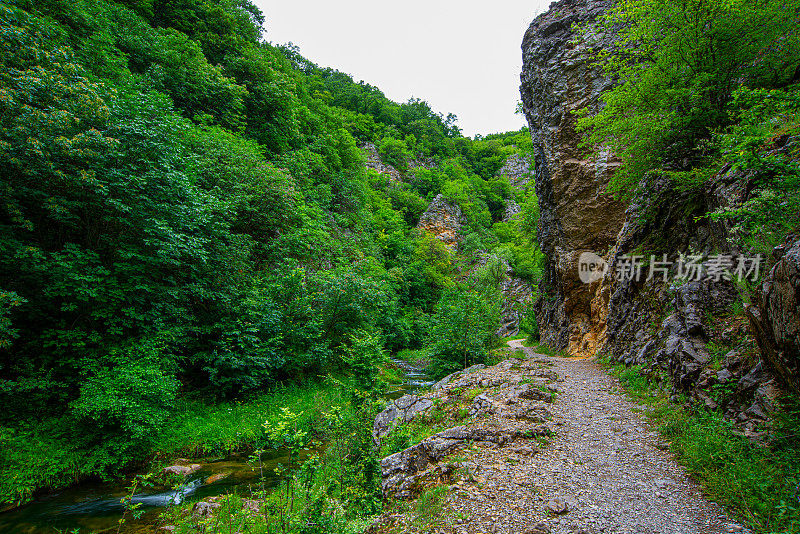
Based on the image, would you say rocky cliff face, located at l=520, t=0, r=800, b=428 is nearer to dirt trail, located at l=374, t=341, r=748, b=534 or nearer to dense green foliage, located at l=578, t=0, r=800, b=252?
dense green foliage, located at l=578, t=0, r=800, b=252

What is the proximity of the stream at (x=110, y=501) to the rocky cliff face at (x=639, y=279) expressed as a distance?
301 inches

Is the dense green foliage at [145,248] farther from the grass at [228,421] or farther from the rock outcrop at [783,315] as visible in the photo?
the rock outcrop at [783,315]

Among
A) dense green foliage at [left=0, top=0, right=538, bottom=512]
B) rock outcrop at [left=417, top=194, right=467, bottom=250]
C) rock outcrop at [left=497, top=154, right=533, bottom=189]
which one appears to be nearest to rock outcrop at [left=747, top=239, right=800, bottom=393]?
dense green foliage at [left=0, top=0, right=538, bottom=512]

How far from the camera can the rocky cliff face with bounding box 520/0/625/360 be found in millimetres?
15061

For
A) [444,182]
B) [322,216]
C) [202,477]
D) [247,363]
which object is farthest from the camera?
[444,182]

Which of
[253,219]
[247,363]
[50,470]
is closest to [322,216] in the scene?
[253,219]

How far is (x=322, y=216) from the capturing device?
19.3 metres

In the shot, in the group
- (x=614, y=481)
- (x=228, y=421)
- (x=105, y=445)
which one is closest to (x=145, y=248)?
(x=105, y=445)

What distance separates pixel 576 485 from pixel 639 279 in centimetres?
→ 882

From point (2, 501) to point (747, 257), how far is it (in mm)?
14696

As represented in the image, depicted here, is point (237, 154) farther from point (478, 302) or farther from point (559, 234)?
point (559, 234)

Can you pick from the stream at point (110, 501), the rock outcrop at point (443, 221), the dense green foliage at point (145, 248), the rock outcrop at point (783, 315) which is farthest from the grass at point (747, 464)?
the rock outcrop at point (443, 221)

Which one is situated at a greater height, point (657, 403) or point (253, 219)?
point (253, 219)

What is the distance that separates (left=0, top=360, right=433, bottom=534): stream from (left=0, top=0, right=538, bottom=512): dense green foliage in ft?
1.54
